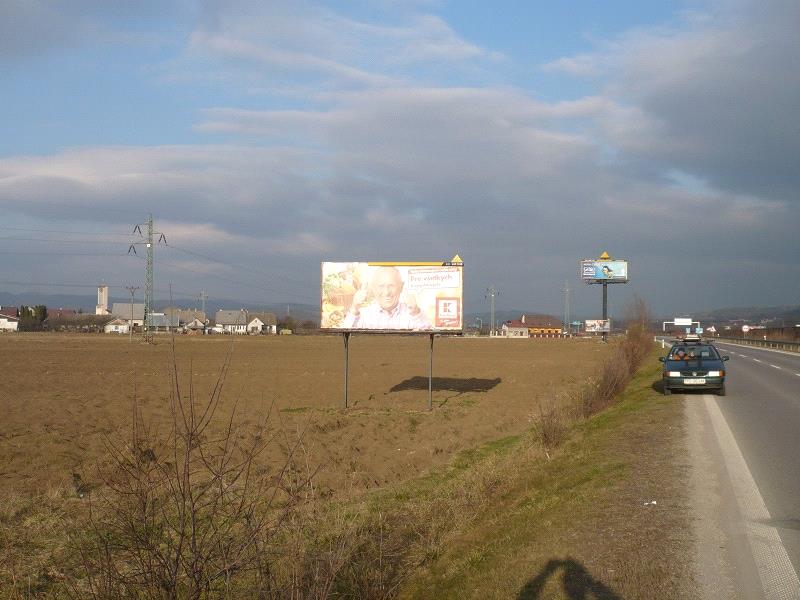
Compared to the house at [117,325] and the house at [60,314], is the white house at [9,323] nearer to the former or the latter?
the house at [117,325]

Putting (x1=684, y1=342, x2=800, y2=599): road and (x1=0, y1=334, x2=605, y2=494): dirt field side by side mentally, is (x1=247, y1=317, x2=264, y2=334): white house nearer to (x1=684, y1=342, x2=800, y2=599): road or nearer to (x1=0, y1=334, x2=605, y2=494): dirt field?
(x1=0, y1=334, x2=605, y2=494): dirt field

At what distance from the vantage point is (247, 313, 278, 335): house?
146 meters

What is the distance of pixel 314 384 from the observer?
29.2 metres

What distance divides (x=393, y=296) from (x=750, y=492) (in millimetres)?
15781

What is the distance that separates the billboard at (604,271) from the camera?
99.1 meters

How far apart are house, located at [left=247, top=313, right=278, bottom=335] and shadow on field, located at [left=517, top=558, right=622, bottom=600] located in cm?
13860

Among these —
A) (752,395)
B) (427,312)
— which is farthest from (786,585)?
(427,312)

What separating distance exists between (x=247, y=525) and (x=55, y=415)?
49.1ft

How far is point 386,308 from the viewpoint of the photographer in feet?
79.9

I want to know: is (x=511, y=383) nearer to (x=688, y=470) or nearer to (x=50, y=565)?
(x=688, y=470)

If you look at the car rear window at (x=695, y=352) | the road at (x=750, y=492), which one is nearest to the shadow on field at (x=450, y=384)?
the car rear window at (x=695, y=352)

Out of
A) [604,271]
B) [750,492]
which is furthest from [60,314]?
[750,492]

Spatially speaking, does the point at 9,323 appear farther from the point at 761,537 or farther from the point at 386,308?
the point at 761,537

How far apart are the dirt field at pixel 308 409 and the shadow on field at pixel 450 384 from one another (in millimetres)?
51
